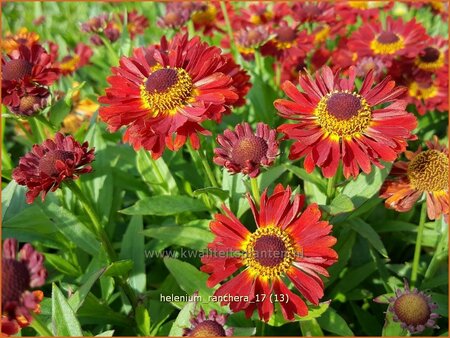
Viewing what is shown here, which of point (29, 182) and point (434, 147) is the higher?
point (29, 182)

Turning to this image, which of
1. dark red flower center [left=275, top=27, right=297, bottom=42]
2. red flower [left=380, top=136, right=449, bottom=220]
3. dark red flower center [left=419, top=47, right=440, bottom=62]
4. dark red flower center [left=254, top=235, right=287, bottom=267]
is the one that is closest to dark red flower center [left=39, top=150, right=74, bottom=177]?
dark red flower center [left=254, top=235, right=287, bottom=267]

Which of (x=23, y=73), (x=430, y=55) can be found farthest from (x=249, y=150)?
(x=430, y=55)

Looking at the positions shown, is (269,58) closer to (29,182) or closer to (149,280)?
(149,280)

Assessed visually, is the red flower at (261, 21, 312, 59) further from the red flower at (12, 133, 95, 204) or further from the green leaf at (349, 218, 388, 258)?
the red flower at (12, 133, 95, 204)

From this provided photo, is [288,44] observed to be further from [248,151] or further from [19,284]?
[19,284]

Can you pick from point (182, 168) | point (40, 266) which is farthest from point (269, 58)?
point (40, 266)

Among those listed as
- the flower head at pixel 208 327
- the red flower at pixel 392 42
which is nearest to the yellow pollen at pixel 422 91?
the red flower at pixel 392 42
